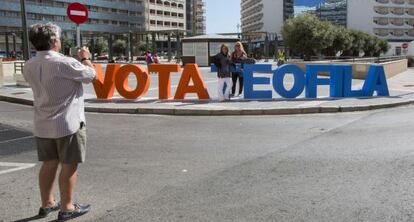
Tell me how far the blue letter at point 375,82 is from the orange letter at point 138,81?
654cm

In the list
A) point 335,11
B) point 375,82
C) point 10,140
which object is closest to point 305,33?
point 375,82

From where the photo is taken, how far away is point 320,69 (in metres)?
16.1

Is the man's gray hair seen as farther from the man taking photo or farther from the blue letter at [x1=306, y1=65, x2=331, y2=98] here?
the blue letter at [x1=306, y1=65, x2=331, y2=98]

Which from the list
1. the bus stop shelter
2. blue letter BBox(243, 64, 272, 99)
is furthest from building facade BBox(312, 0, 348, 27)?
blue letter BBox(243, 64, 272, 99)

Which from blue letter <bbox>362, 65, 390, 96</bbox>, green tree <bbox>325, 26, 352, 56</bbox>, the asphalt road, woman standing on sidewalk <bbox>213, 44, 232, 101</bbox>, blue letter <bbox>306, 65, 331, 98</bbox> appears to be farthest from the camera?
green tree <bbox>325, 26, 352, 56</bbox>

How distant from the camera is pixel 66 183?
4.79m

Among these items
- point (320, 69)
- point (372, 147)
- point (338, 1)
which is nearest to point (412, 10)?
point (338, 1)

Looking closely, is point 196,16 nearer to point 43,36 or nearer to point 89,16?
point 89,16

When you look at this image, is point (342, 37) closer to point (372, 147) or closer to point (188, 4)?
point (372, 147)

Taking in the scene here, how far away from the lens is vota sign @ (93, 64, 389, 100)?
51.1ft

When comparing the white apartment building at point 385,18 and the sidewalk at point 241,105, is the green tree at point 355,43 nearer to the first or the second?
the sidewalk at point 241,105

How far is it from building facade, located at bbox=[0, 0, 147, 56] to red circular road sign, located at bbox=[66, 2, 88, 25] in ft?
276

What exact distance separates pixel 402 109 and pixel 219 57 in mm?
5062

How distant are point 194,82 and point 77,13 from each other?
374cm
